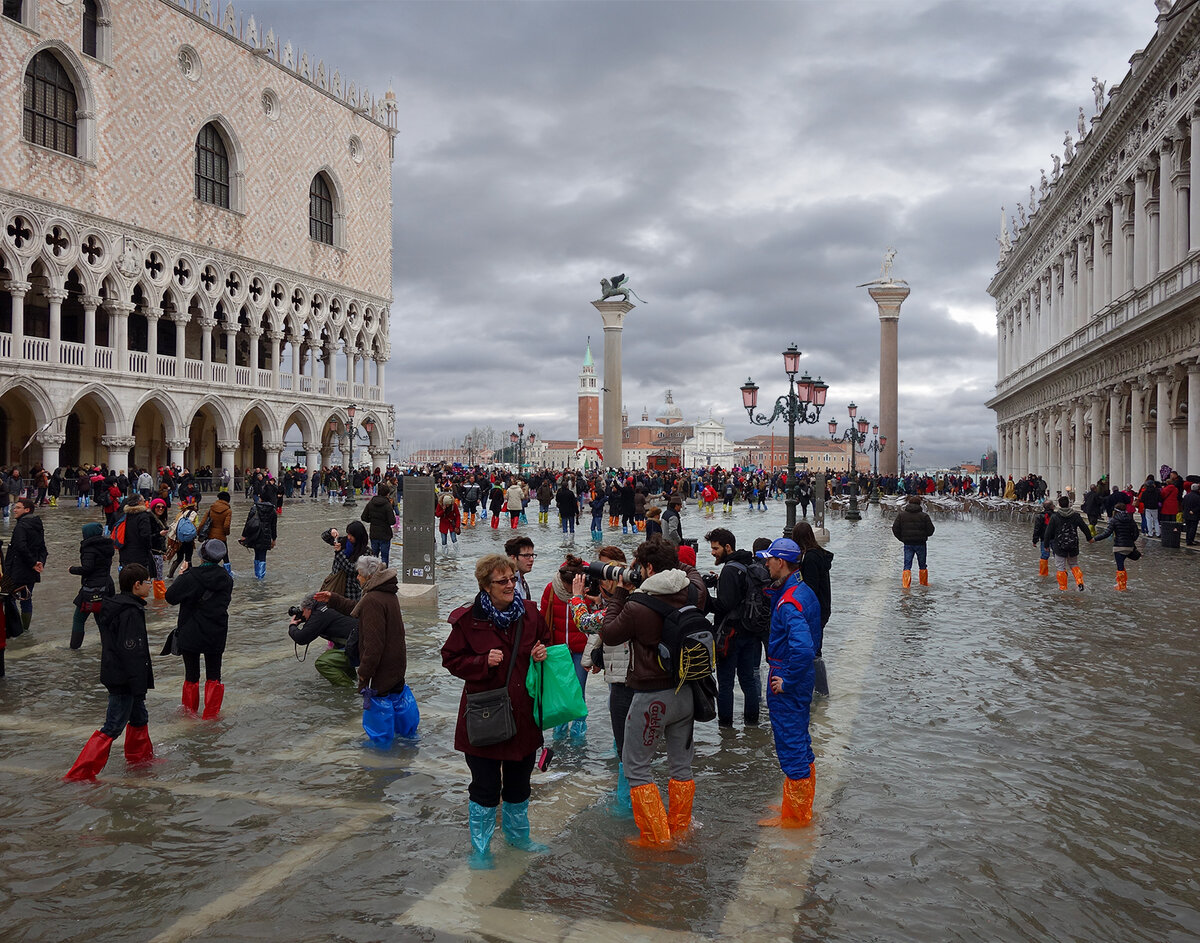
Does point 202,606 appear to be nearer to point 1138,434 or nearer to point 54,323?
point 1138,434

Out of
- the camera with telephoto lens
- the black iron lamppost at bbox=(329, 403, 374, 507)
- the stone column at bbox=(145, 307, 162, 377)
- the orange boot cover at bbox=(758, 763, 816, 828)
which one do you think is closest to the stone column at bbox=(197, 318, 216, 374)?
the stone column at bbox=(145, 307, 162, 377)

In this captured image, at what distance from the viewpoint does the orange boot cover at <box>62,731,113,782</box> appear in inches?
202

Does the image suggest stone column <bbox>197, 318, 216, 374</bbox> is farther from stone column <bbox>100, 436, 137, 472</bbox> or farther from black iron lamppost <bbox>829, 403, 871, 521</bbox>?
black iron lamppost <bbox>829, 403, 871, 521</bbox>

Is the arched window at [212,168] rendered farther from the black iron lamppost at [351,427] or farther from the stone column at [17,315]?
the black iron lamppost at [351,427]

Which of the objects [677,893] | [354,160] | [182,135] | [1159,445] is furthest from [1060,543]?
[354,160]

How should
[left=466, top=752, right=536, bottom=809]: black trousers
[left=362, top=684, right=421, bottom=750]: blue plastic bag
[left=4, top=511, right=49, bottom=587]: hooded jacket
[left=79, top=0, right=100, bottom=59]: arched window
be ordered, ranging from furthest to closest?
1. [left=79, top=0, right=100, bottom=59]: arched window
2. [left=4, top=511, right=49, bottom=587]: hooded jacket
3. [left=362, top=684, right=421, bottom=750]: blue plastic bag
4. [left=466, top=752, right=536, bottom=809]: black trousers

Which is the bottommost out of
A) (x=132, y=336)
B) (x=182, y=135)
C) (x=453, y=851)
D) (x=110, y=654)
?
(x=453, y=851)

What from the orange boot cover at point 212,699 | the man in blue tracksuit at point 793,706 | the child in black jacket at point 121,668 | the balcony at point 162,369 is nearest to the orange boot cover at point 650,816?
the man in blue tracksuit at point 793,706

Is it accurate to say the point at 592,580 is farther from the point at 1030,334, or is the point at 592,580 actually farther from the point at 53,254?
the point at 1030,334

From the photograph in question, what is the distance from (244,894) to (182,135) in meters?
35.8

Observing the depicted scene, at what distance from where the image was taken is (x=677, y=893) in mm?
3844

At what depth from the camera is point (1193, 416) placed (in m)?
20.9

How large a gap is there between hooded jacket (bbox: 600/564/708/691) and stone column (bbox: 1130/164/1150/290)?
1052 inches

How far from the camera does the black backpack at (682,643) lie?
430 cm
